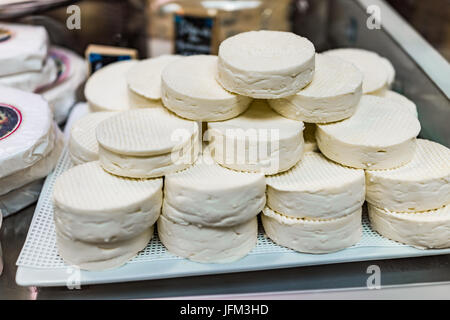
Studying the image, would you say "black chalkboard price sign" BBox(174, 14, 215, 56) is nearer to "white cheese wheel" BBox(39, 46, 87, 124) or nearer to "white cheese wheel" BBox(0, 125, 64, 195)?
"white cheese wheel" BBox(39, 46, 87, 124)

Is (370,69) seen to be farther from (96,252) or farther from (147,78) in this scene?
(96,252)

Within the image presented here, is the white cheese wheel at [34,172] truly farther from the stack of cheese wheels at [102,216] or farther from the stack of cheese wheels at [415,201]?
the stack of cheese wheels at [415,201]

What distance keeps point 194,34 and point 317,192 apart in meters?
1.12

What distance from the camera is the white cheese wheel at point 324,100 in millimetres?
1480

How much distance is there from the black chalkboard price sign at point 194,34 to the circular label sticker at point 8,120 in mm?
800

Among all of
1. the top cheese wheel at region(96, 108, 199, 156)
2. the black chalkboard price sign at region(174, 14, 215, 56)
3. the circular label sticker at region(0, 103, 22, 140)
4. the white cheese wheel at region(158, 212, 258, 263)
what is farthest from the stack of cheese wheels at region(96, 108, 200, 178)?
the black chalkboard price sign at region(174, 14, 215, 56)

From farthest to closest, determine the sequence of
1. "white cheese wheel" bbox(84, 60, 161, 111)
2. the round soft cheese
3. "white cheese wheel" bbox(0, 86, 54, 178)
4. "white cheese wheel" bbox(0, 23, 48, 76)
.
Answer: "white cheese wheel" bbox(0, 23, 48, 76) < "white cheese wheel" bbox(84, 60, 161, 111) < "white cheese wheel" bbox(0, 86, 54, 178) < the round soft cheese

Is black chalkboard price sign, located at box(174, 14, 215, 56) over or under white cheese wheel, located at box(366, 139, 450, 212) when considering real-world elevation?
over

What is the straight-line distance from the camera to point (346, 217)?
57.7 inches

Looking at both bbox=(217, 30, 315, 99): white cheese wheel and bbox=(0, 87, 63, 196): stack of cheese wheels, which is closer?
bbox=(217, 30, 315, 99): white cheese wheel

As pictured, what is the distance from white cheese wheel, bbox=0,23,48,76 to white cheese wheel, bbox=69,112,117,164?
1.21 feet

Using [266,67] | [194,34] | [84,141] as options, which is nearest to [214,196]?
[266,67]

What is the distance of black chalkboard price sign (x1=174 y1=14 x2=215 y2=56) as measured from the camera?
7.38ft

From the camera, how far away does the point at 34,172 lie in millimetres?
1686
